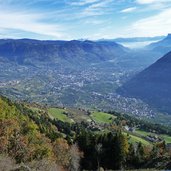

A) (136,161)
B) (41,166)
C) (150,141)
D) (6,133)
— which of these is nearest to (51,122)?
(150,141)

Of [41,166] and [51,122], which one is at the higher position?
[41,166]

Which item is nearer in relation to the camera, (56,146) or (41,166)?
(41,166)

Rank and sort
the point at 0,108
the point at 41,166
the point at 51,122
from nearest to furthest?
the point at 41,166
the point at 0,108
the point at 51,122

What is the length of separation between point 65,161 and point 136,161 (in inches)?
909

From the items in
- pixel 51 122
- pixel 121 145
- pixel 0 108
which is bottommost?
pixel 51 122

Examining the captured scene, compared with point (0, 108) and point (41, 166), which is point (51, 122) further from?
point (41, 166)

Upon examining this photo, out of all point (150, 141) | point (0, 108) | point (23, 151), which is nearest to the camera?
point (23, 151)

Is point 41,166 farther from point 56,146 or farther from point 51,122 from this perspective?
point 51,122

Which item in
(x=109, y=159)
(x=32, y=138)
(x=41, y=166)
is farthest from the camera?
(x=109, y=159)

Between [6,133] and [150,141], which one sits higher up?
[6,133]

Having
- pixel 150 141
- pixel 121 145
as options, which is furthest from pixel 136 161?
pixel 150 141

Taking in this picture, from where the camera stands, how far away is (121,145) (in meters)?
108

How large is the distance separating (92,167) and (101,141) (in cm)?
751

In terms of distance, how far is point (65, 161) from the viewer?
99812 millimetres
